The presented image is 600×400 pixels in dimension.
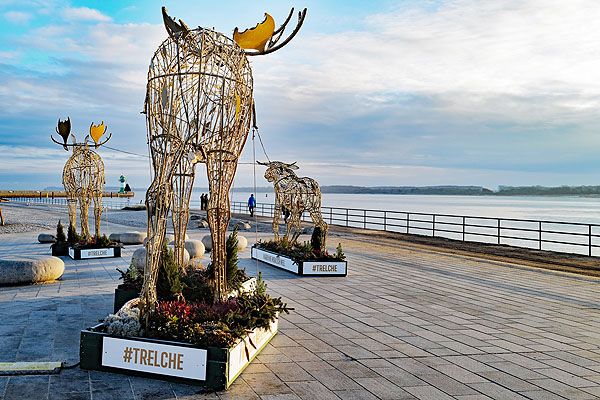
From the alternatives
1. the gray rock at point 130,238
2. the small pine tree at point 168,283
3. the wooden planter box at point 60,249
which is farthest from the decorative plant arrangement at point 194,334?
the gray rock at point 130,238

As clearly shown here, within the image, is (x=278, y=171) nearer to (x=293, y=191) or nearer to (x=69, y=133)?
(x=293, y=191)

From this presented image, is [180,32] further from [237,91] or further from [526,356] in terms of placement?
[526,356]

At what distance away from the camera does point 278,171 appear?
41.0 feet

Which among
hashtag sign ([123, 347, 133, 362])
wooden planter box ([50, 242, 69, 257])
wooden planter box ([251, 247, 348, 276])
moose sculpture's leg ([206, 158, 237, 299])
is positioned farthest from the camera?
wooden planter box ([50, 242, 69, 257])

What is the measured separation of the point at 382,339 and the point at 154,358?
9.65 feet

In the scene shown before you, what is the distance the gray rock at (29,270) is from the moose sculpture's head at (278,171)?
533 centimetres

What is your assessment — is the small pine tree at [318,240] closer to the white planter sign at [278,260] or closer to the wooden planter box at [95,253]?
the white planter sign at [278,260]

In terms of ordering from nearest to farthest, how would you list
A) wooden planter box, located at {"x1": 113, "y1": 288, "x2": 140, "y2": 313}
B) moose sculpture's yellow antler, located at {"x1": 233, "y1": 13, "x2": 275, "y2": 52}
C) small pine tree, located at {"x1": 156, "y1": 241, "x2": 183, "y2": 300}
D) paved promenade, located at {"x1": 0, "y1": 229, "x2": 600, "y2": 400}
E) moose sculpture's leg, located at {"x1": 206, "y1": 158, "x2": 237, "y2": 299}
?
1. paved promenade, located at {"x1": 0, "y1": 229, "x2": 600, "y2": 400}
2. moose sculpture's leg, located at {"x1": 206, "y1": 158, "x2": 237, "y2": 299}
3. moose sculpture's yellow antler, located at {"x1": 233, "y1": 13, "x2": 275, "y2": 52}
4. small pine tree, located at {"x1": 156, "y1": 241, "x2": 183, "y2": 300}
5. wooden planter box, located at {"x1": 113, "y1": 288, "x2": 140, "y2": 313}

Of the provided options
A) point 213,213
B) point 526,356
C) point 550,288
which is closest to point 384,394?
point 526,356

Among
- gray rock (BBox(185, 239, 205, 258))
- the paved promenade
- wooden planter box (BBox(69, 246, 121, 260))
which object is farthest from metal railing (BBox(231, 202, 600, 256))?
wooden planter box (BBox(69, 246, 121, 260))

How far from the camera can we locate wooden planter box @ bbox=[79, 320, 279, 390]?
4645 mm

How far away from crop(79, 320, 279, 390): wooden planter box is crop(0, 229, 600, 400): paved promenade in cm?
11

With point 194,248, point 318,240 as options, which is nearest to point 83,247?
point 194,248

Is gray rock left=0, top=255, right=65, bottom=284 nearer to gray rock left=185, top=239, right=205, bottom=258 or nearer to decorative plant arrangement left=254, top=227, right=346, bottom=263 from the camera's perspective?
gray rock left=185, top=239, right=205, bottom=258
